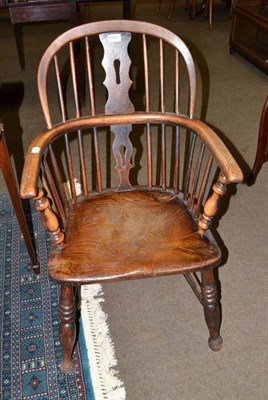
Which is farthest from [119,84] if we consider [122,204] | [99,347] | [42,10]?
[42,10]

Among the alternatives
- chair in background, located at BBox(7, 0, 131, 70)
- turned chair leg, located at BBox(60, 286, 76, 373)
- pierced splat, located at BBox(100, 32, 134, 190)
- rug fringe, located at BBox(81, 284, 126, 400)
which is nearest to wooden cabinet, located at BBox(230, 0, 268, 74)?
chair in background, located at BBox(7, 0, 131, 70)

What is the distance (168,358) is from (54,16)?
2275 mm

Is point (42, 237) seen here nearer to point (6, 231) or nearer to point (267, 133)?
Answer: point (6, 231)

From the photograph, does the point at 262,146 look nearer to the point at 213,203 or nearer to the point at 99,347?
the point at 213,203

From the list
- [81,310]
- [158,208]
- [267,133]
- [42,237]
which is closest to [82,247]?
[158,208]

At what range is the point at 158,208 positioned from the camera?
1425 mm

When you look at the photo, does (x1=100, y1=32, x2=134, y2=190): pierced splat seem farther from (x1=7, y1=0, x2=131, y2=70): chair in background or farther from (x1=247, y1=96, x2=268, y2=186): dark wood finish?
(x1=7, y1=0, x2=131, y2=70): chair in background

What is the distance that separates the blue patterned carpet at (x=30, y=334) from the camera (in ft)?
4.57

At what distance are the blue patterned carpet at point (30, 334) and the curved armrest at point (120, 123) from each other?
0.71m

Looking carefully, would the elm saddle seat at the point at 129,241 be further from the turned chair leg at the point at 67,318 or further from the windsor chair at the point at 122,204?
the turned chair leg at the point at 67,318

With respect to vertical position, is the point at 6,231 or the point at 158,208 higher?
the point at 158,208

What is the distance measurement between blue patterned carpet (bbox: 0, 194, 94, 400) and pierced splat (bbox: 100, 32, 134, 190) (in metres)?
0.61

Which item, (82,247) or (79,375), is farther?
(79,375)

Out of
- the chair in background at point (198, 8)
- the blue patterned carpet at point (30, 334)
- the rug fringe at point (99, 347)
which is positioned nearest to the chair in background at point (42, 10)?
the blue patterned carpet at point (30, 334)
